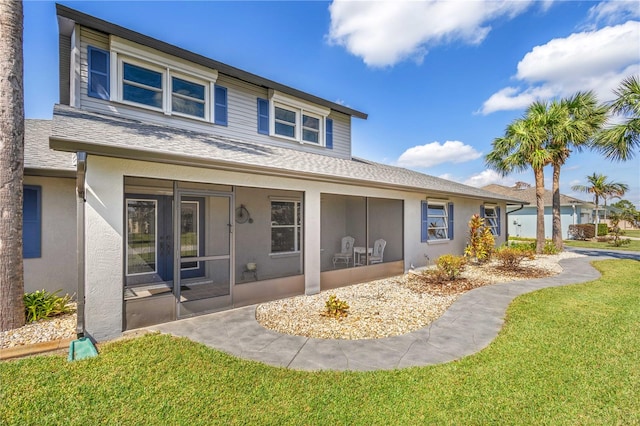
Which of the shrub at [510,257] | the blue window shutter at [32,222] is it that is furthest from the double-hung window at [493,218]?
the blue window shutter at [32,222]

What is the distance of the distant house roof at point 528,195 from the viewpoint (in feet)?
86.0

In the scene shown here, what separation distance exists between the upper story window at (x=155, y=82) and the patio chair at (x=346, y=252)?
241 inches

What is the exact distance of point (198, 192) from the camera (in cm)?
587

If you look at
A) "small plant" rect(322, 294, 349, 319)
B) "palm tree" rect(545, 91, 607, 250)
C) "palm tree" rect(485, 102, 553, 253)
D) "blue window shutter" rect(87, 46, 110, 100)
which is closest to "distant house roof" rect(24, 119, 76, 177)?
"blue window shutter" rect(87, 46, 110, 100)

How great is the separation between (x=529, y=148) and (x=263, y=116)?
13.4m

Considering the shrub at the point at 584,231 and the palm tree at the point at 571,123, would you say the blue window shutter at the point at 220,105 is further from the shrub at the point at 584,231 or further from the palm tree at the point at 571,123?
the shrub at the point at 584,231

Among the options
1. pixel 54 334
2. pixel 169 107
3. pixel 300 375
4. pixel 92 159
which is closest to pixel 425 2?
pixel 169 107

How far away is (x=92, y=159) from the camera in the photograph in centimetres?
462

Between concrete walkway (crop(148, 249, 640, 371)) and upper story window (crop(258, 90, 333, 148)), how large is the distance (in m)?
6.64

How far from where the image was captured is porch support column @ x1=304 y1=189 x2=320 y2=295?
745cm

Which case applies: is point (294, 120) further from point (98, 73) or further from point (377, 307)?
point (377, 307)

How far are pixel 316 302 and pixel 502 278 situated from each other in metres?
6.72

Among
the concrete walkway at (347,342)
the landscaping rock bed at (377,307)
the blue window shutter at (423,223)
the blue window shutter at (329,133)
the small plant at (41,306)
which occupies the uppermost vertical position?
the blue window shutter at (329,133)

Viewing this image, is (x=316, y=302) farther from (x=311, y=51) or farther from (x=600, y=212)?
(x=600, y=212)
